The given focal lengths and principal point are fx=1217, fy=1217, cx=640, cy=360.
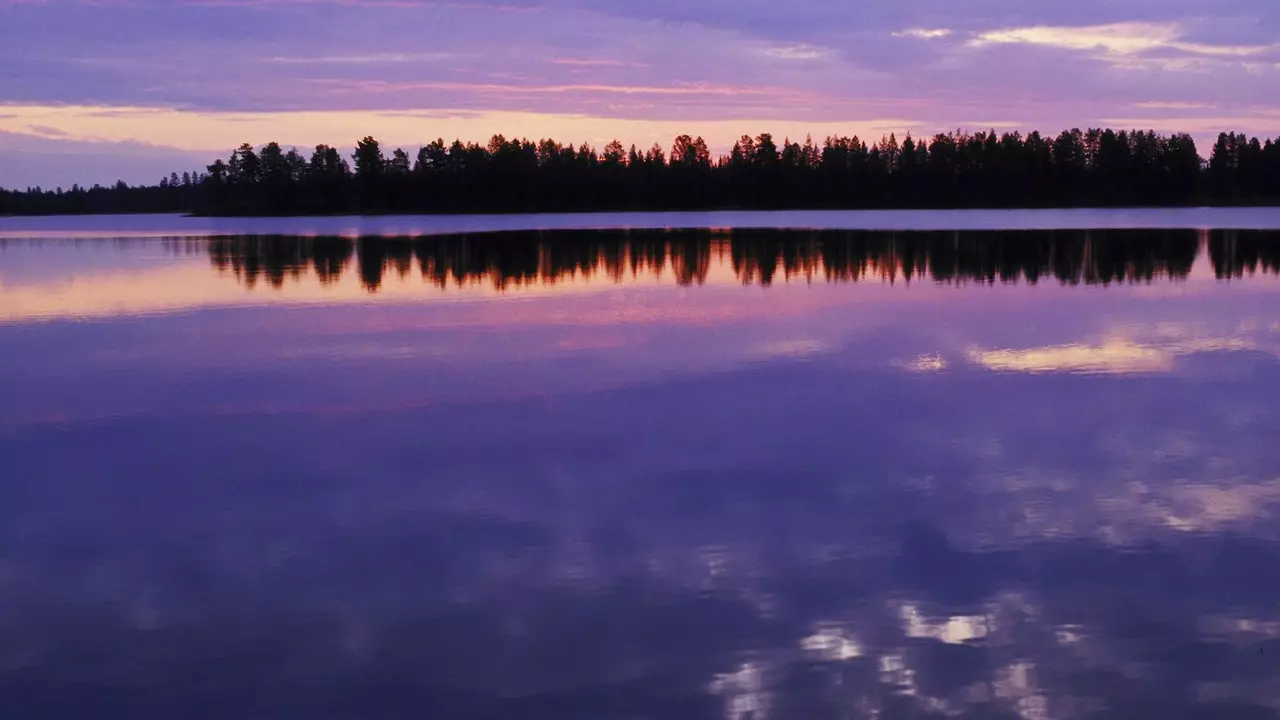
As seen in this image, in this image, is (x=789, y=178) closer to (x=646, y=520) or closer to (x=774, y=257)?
(x=774, y=257)

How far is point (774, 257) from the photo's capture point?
43906 millimetres

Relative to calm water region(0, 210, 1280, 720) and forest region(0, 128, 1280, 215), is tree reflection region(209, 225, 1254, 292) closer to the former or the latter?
calm water region(0, 210, 1280, 720)

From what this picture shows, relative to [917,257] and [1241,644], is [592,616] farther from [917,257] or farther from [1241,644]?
[917,257]

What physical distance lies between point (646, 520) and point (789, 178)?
141m

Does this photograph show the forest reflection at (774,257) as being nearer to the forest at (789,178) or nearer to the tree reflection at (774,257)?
the tree reflection at (774,257)

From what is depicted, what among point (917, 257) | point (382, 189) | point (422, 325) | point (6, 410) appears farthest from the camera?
point (382, 189)

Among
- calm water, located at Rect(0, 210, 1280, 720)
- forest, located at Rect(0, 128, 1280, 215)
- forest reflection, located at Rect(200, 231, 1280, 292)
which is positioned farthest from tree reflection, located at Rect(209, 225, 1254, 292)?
forest, located at Rect(0, 128, 1280, 215)

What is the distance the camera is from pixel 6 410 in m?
15.2

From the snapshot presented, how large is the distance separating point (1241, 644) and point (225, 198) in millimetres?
163110

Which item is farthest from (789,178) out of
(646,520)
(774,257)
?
(646,520)

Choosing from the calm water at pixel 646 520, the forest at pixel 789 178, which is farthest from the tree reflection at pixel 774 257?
the forest at pixel 789 178

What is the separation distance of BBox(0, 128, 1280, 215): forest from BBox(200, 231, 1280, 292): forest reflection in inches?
3131

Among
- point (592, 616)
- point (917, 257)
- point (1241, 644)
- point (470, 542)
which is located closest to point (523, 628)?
point (592, 616)

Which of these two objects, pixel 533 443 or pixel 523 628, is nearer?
pixel 523 628
